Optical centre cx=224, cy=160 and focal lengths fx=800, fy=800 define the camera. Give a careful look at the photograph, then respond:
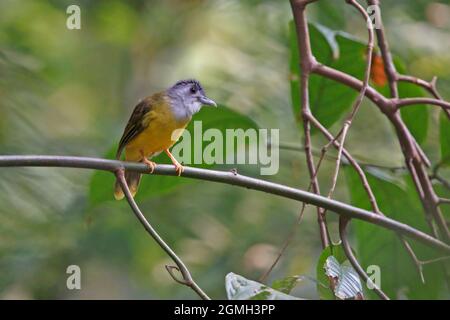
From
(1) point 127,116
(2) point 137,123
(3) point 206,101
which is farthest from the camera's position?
(1) point 127,116

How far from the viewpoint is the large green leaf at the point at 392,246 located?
Answer: 258 centimetres

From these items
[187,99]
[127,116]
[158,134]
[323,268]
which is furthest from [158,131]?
[127,116]

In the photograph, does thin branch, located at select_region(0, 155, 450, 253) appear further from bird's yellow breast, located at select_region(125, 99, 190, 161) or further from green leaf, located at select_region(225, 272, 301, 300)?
bird's yellow breast, located at select_region(125, 99, 190, 161)

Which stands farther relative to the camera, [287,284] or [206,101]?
[206,101]

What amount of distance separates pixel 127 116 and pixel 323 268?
2.29 meters

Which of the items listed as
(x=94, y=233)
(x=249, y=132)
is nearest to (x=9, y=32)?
(x=94, y=233)

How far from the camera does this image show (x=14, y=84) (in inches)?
126

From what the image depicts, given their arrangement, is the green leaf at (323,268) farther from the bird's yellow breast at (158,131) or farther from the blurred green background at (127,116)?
the blurred green background at (127,116)

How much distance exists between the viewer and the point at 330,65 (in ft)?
9.11

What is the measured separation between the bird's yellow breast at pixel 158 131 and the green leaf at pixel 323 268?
31.8 inches

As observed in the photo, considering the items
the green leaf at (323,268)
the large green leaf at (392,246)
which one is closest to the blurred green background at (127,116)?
the large green leaf at (392,246)

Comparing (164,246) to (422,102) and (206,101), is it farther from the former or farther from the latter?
(206,101)
